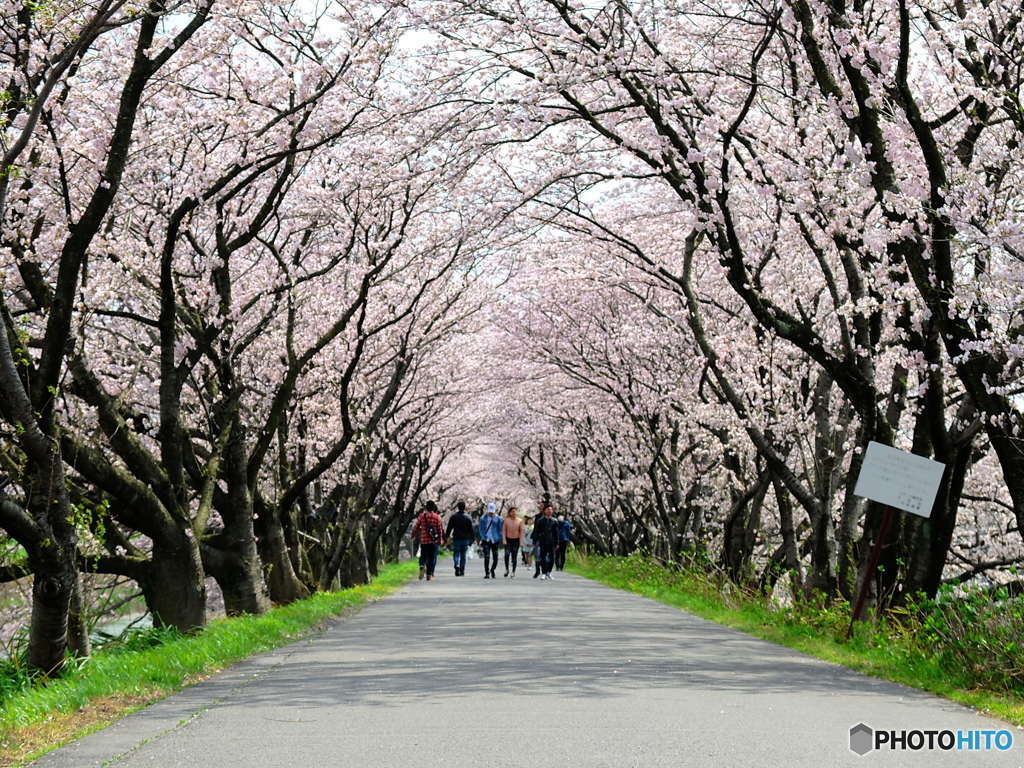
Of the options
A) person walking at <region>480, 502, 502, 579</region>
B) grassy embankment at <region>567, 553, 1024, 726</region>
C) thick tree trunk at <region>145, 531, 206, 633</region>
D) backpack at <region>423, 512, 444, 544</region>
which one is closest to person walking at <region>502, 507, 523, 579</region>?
person walking at <region>480, 502, 502, 579</region>

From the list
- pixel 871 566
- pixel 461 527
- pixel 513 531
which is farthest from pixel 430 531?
pixel 871 566

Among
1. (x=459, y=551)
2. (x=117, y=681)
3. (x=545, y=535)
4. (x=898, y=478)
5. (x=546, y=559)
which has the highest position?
(x=898, y=478)

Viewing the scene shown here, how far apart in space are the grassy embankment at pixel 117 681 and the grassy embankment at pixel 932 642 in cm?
564

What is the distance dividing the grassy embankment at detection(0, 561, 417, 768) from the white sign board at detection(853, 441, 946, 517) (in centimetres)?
618

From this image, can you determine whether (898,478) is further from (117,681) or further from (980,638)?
(117,681)

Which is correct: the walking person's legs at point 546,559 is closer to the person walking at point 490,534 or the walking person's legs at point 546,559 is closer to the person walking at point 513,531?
the person walking at point 513,531

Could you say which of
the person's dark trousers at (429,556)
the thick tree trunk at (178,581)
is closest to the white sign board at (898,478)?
the thick tree trunk at (178,581)

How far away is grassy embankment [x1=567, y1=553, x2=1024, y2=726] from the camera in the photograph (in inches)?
334

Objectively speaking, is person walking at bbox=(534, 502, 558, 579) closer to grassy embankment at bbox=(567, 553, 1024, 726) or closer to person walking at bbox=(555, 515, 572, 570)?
person walking at bbox=(555, 515, 572, 570)

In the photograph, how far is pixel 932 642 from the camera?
392 inches

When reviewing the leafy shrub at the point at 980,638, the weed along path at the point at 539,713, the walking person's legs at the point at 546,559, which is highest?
the leafy shrub at the point at 980,638

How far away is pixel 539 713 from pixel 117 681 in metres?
3.41

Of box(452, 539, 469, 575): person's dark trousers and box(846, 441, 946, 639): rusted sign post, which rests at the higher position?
box(846, 441, 946, 639): rusted sign post

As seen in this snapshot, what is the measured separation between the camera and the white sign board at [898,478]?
10.8m
